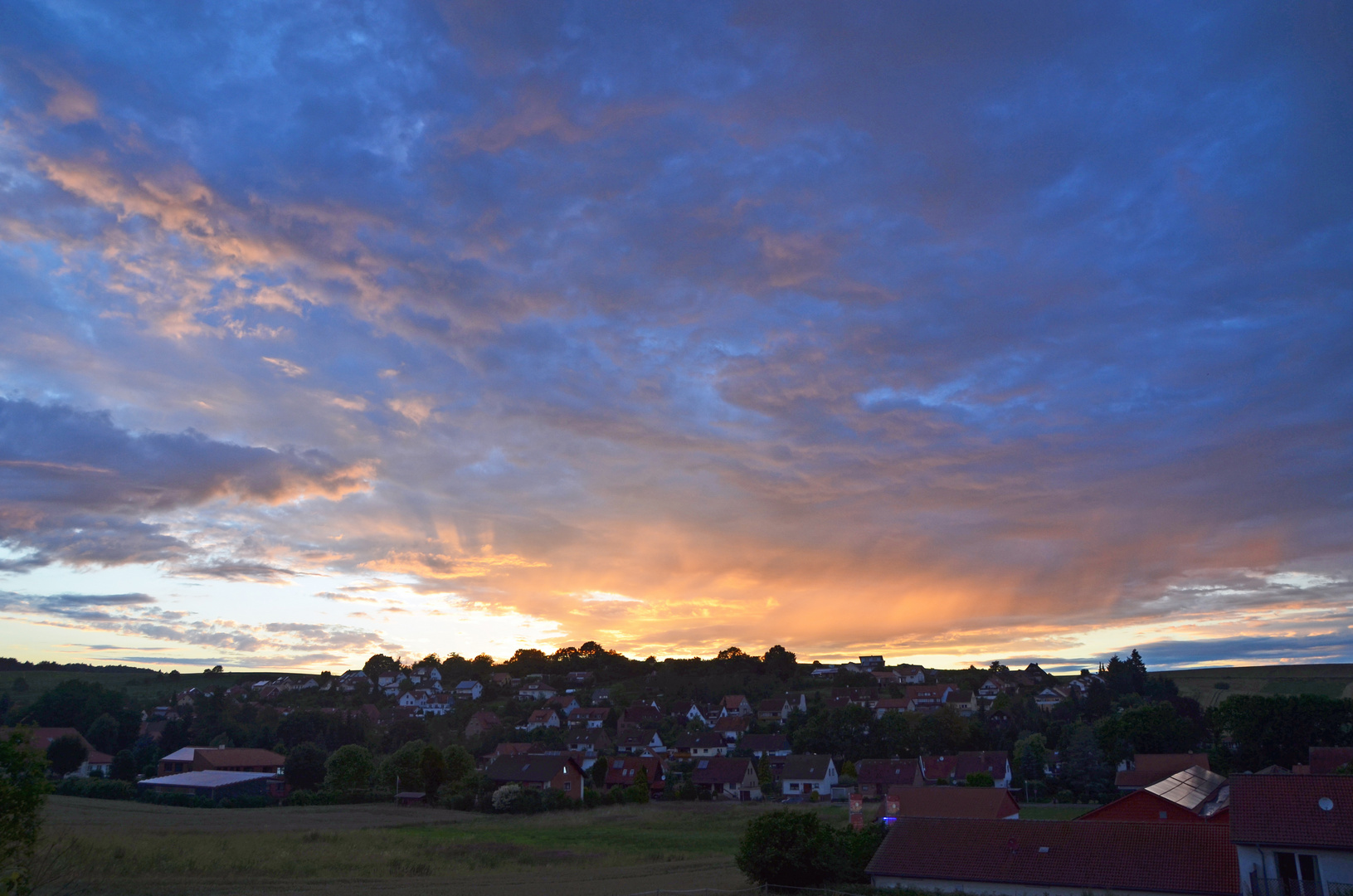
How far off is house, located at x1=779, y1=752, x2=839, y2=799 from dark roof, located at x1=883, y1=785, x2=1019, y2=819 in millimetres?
29725

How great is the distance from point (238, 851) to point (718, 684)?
374 ft

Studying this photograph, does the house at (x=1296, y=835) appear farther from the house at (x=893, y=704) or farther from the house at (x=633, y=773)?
the house at (x=893, y=704)

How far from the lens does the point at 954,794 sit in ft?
134

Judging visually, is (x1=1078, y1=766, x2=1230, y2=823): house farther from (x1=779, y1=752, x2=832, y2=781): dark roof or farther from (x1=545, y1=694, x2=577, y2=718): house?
(x1=545, y1=694, x2=577, y2=718): house

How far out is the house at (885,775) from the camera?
218 ft

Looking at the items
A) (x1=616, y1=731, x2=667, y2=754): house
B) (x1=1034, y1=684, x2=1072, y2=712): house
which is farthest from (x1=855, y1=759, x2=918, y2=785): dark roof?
(x1=1034, y1=684, x2=1072, y2=712): house

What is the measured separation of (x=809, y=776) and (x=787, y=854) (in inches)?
1950

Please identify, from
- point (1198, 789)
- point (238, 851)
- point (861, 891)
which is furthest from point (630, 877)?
point (1198, 789)

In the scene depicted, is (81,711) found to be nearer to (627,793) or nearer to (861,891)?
(627,793)

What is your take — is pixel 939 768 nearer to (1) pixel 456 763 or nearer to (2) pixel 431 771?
(1) pixel 456 763

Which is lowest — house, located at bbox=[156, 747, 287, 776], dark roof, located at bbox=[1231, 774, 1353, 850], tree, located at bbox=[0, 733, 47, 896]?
house, located at bbox=[156, 747, 287, 776]

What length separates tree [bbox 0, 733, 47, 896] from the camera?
11180 mm

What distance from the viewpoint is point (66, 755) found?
72.6 meters

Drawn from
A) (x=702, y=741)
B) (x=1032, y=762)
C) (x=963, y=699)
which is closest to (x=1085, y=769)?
(x=1032, y=762)
